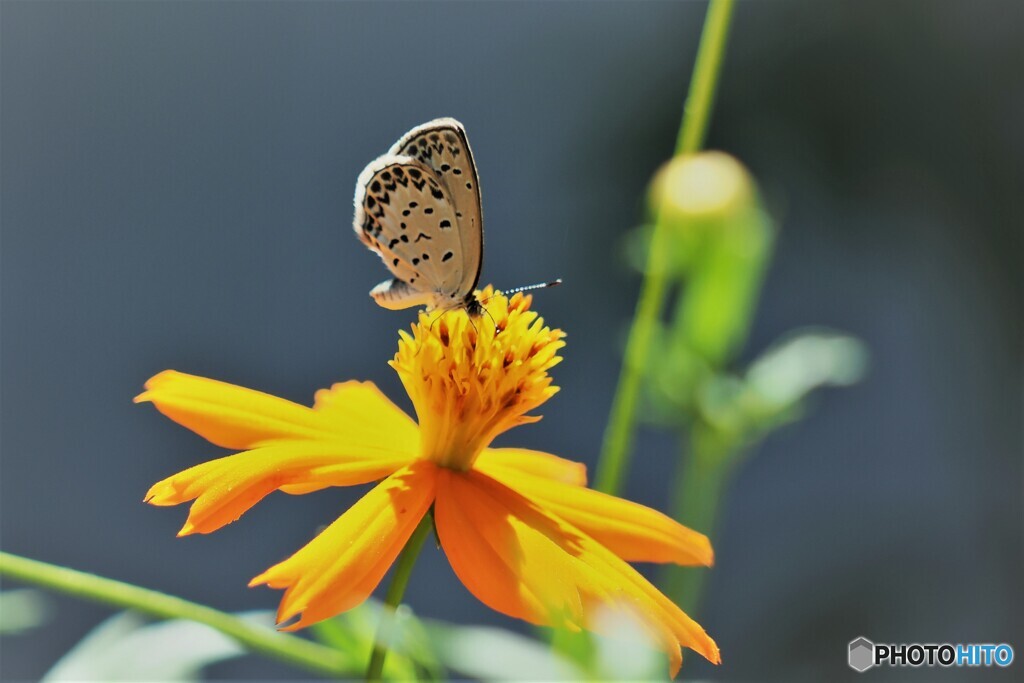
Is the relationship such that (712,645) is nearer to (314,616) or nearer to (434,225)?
(314,616)

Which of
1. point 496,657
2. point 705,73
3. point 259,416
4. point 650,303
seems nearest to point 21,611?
point 259,416

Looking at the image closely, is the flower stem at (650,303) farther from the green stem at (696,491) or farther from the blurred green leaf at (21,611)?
the blurred green leaf at (21,611)

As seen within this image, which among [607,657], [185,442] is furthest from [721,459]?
[185,442]

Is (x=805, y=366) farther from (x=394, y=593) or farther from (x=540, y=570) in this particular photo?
(x=394, y=593)

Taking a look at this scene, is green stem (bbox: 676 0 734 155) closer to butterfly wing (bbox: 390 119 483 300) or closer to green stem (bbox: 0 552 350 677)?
butterfly wing (bbox: 390 119 483 300)

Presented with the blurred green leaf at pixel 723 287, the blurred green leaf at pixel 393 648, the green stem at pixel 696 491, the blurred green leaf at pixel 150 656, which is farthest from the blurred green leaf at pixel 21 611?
the blurred green leaf at pixel 723 287

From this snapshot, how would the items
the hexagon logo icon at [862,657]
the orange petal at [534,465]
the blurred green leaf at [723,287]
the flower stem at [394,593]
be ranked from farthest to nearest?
the blurred green leaf at [723,287] → the hexagon logo icon at [862,657] → the orange petal at [534,465] → the flower stem at [394,593]
